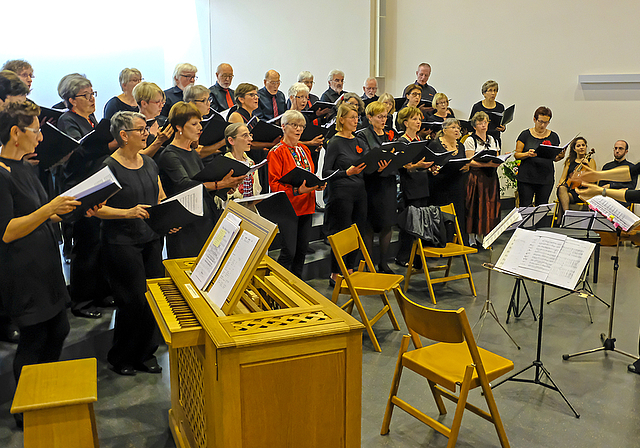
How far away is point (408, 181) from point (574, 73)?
4.69 metres

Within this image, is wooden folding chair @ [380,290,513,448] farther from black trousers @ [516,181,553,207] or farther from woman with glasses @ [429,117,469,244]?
black trousers @ [516,181,553,207]

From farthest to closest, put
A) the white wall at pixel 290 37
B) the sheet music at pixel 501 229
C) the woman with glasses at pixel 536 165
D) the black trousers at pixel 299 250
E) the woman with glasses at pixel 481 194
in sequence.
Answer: the white wall at pixel 290 37 < the woman with glasses at pixel 536 165 < the woman with glasses at pixel 481 194 < the black trousers at pixel 299 250 < the sheet music at pixel 501 229

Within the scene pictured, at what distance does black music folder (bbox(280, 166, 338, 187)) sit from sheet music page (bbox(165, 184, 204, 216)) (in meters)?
1.16

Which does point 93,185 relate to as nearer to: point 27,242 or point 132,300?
point 27,242

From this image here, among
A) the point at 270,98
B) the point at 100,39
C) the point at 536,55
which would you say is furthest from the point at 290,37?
the point at 536,55

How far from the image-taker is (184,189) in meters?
→ 3.49

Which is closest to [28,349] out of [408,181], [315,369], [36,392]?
[36,392]

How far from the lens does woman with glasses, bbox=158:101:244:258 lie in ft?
11.5

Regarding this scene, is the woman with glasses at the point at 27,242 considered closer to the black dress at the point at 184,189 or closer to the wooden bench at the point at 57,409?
the wooden bench at the point at 57,409

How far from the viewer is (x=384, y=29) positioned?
9492mm

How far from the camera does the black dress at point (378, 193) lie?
17.1ft

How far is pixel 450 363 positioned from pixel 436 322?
31 centimetres

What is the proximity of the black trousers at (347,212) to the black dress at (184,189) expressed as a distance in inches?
62.7

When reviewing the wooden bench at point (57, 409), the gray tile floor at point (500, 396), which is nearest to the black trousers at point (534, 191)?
the gray tile floor at point (500, 396)
